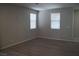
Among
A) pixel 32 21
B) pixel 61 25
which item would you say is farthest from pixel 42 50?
pixel 32 21

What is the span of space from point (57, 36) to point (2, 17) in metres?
4.05

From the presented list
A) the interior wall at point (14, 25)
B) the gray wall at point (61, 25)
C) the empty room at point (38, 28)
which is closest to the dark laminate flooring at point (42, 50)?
the empty room at point (38, 28)

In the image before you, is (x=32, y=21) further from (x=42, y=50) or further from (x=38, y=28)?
(x=42, y=50)

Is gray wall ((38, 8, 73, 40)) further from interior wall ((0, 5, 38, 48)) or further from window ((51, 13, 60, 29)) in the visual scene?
interior wall ((0, 5, 38, 48))

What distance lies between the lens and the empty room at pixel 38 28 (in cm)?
443

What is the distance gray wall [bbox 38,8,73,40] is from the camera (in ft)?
20.3

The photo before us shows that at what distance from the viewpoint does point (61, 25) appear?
647cm

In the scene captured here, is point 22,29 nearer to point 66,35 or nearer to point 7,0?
point 66,35

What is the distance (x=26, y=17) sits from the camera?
617 centimetres

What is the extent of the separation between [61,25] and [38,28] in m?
1.99

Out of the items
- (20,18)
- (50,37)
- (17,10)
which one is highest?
(17,10)

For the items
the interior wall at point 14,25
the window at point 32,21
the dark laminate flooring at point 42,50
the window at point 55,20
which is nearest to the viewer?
the dark laminate flooring at point 42,50

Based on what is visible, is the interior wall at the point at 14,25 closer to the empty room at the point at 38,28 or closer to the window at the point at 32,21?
the empty room at the point at 38,28

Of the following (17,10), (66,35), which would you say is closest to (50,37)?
(66,35)
